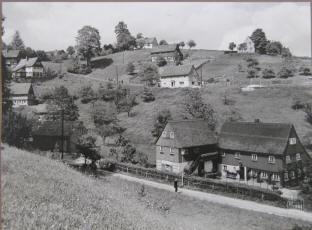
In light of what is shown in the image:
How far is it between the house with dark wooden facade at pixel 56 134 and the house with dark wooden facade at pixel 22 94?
13.2 ft

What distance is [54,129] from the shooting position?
156 ft

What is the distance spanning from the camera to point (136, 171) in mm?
43938

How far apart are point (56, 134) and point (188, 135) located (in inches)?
785

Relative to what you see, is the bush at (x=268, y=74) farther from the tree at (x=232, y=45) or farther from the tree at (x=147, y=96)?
the tree at (x=232, y=45)

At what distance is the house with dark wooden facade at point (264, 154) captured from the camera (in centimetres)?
4172

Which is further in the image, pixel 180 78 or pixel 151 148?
pixel 180 78

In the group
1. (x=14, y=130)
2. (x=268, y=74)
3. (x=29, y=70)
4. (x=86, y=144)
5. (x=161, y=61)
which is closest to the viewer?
(x=14, y=130)

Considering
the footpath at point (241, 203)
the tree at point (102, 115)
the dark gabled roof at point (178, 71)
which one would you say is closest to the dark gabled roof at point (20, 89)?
the footpath at point (241, 203)

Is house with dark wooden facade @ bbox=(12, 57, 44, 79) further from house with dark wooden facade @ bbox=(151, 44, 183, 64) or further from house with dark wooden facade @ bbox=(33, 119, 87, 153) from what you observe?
house with dark wooden facade @ bbox=(151, 44, 183, 64)

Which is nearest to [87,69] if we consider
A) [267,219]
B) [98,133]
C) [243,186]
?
[98,133]

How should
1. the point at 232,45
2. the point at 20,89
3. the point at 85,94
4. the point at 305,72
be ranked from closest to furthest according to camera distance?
the point at 20,89 → the point at 85,94 → the point at 305,72 → the point at 232,45

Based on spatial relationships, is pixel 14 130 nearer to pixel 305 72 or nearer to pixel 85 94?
pixel 85 94

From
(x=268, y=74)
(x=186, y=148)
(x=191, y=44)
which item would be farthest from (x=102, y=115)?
(x=191, y=44)

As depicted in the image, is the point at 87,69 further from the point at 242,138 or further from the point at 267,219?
the point at 267,219
